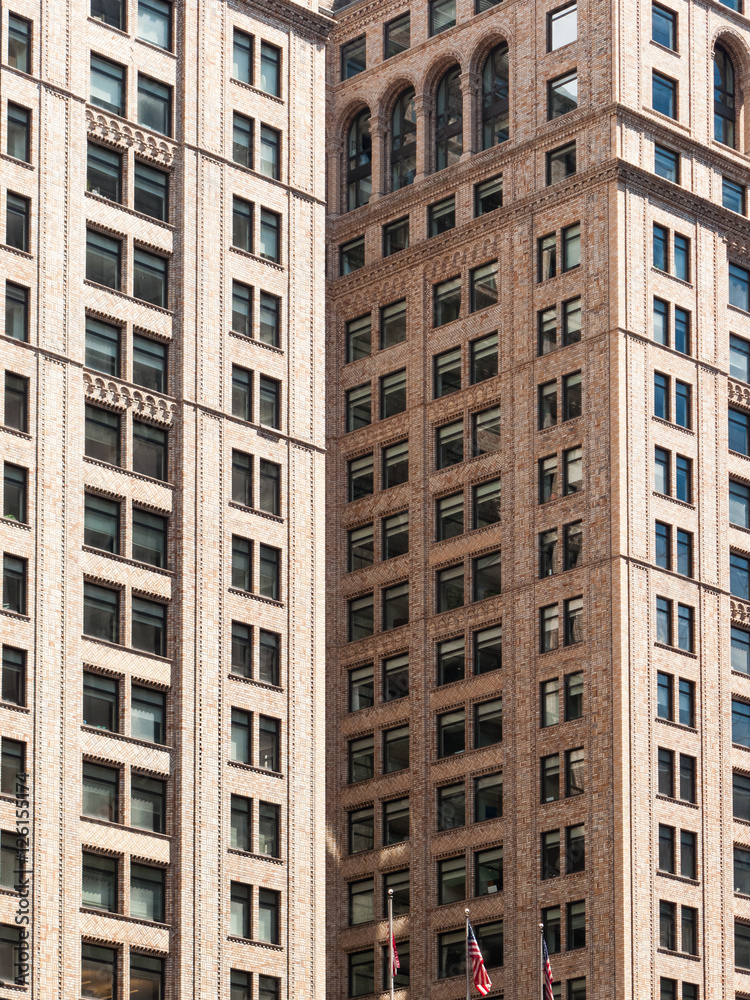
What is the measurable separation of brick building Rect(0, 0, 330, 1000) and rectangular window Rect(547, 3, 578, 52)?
19.9 meters

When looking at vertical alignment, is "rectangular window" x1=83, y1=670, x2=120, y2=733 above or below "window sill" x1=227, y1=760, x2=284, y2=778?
above

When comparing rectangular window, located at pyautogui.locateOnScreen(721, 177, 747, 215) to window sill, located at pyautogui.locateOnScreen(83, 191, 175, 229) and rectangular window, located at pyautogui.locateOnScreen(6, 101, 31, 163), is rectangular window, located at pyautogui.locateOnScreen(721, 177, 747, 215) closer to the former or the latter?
window sill, located at pyautogui.locateOnScreen(83, 191, 175, 229)

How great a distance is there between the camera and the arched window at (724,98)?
125 m

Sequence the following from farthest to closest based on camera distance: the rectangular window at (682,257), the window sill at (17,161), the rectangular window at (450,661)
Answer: the rectangular window at (682,257) < the rectangular window at (450,661) < the window sill at (17,161)

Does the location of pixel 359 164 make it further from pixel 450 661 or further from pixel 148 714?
pixel 148 714

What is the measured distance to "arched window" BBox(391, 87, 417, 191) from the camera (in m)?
128

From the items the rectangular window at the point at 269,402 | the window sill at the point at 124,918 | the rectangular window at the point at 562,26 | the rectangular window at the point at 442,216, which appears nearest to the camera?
the window sill at the point at 124,918

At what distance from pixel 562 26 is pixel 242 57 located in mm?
22621

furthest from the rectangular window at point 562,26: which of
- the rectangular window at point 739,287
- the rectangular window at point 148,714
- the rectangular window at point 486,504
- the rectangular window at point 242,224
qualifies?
the rectangular window at point 148,714

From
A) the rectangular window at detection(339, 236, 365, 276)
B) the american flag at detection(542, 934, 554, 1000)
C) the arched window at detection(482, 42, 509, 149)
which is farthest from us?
the rectangular window at detection(339, 236, 365, 276)

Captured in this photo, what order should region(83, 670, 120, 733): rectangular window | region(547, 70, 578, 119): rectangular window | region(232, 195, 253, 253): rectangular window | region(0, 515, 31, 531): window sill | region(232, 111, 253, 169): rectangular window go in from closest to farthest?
region(0, 515, 31, 531): window sill, region(83, 670, 120, 733): rectangular window, region(232, 195, 253, 253): rectangular window, region(232, 111, 253, 169): rectangular window, region(547, 70, 578, 119): rectangular window

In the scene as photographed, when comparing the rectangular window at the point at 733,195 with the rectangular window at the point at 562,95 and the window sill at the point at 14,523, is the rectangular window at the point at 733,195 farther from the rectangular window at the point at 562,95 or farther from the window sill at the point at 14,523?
the window sill at the point at 14,523

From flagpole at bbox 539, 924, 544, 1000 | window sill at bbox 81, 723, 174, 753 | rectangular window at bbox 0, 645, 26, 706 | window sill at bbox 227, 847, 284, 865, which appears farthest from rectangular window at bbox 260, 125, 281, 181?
flagpole at bbox 539, 924, 544, 1000

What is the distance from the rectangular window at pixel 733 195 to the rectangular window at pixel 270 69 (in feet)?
88.3
